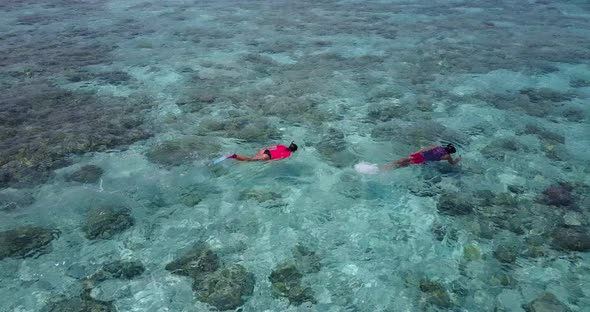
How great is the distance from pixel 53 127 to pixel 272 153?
3.92 meters

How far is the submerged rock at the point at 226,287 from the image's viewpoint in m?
4.70

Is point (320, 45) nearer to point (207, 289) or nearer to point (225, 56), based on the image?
point (225, 56)

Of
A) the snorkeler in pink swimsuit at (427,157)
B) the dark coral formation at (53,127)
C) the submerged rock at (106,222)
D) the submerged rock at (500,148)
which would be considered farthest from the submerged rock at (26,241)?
the submerged rock at (500,148)

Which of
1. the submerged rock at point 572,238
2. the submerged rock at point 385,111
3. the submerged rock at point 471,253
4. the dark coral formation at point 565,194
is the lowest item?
the submerged rock at point 471,253

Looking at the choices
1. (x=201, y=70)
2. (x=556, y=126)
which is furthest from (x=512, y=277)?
(x=201, y=70)

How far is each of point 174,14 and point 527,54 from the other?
1067cm

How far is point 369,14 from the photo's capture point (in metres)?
14.8

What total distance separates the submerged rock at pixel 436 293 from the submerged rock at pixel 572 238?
1.77m

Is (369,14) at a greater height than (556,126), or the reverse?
(369,14)

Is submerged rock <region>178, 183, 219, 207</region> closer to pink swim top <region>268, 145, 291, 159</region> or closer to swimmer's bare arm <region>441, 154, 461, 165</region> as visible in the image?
pink swim top <region>268, 145, 291, 159</region>

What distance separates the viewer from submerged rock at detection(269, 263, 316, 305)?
15.6 ft

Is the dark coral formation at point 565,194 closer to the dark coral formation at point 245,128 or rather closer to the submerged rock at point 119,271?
the dark coral formation at point 245,128

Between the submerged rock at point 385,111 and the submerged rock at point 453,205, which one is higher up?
the submerged rock at point 385,111

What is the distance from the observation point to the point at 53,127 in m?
7.56
